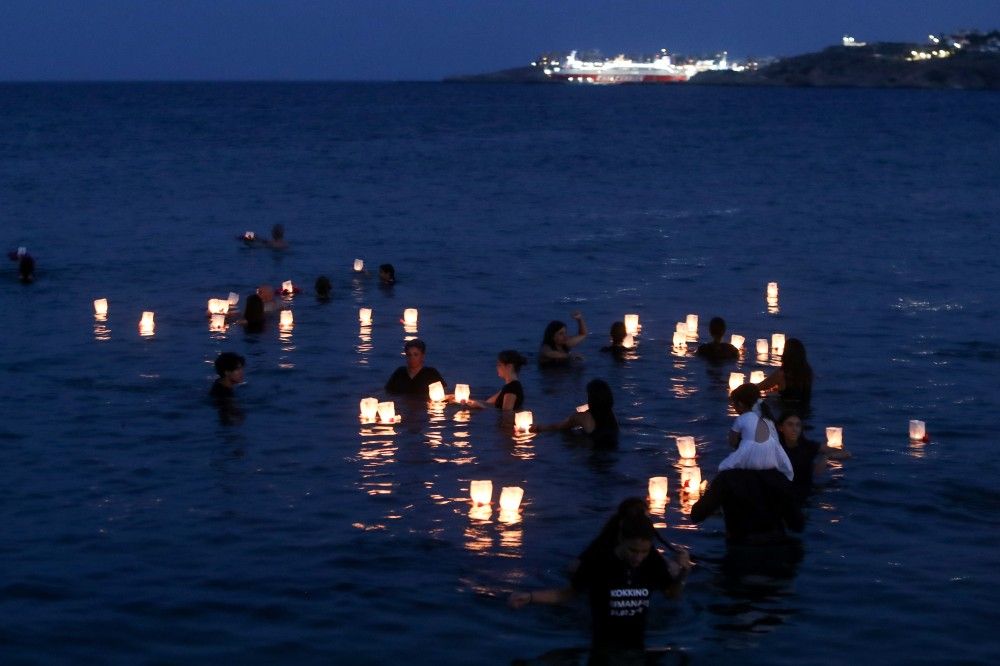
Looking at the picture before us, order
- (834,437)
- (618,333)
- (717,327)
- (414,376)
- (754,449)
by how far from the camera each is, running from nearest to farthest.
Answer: (754,449) → (834,437) → (414,376) → (717,327) → (618,333)

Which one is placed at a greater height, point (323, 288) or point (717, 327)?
point (323, 288)

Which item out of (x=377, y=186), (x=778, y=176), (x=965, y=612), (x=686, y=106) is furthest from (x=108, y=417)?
(x=686, y=106)

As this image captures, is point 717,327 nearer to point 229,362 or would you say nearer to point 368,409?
point 368,409

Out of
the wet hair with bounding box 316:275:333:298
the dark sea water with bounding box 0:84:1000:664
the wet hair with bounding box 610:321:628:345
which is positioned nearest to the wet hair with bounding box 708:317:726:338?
the dark sea water with bounding box 0:84:1000:664

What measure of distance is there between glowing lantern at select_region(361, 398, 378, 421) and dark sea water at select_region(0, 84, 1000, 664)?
21 cm

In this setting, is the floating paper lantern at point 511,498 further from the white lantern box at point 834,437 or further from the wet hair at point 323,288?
the wet hair at point 323,288

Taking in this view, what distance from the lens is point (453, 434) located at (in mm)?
16438

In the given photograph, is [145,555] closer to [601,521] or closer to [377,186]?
[601,521]

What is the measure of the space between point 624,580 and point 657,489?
4475mm

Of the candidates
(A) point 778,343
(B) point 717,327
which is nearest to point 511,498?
(B) point 717,327

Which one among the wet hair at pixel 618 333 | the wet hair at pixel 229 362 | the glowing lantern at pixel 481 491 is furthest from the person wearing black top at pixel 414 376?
the glowing lantern at pixel 481 491

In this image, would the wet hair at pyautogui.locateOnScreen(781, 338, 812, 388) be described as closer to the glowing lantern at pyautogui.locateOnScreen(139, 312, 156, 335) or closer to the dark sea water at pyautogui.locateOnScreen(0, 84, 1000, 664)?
the dark sea water at pyautogui.locateOnScreen(0, 84, 1000, 664)

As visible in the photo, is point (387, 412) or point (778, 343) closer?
point (387, 412)

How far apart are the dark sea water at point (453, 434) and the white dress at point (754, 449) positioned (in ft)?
3.81
